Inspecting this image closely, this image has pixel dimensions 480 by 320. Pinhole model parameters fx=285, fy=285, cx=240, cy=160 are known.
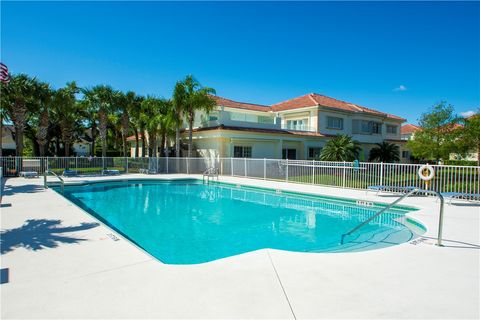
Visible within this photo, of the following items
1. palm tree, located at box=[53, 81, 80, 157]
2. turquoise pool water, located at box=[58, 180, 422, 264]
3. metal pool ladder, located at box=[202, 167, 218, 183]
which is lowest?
turquoise pool water, located at box=[58, 180, 422, 264]

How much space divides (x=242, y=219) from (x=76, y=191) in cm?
1160

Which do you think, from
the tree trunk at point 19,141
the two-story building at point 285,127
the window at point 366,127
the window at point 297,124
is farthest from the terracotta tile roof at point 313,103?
the tree trunk at point 19,141

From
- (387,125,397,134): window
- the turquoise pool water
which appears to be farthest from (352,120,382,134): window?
the turquoise pool water

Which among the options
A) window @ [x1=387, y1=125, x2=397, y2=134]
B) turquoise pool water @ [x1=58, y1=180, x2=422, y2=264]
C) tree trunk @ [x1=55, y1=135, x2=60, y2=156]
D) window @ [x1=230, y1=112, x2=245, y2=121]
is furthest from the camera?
window @ [x1=387, y1=125, x2=397, y2=134]

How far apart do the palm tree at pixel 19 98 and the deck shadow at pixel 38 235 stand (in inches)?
693

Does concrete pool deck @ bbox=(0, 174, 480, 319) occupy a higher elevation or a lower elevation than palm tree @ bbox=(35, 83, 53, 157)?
lower

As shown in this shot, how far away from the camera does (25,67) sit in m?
21.0

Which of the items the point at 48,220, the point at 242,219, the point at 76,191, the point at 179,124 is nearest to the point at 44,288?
the point at 48,220

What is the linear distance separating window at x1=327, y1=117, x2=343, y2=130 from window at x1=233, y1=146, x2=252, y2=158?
35.3 feet

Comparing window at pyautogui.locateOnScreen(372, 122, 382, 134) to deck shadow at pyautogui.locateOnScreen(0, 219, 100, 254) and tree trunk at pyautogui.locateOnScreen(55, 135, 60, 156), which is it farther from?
tree trunk at pyautogui.locateOnScreen(55, 135, 60, 156)

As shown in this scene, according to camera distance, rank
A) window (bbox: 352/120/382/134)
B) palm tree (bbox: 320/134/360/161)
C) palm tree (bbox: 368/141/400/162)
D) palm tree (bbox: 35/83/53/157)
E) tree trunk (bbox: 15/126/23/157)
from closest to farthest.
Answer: palm tree (bbox: 35/83/53/157) → tree trunk (bbox: 15/126/23/157) → palm tree (bbox: 320/134/360/161) → palm tree (bbox: 368/141/400/162) → window (bbox: 352/120/382/134)

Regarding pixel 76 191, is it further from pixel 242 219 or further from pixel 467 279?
pixel 467 279

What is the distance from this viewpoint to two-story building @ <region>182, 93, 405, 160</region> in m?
25.5

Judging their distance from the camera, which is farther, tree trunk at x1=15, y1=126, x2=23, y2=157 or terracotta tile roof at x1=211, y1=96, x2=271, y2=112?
terracotta tile roof at x1=211, y1=96, x2=271, y2=112
